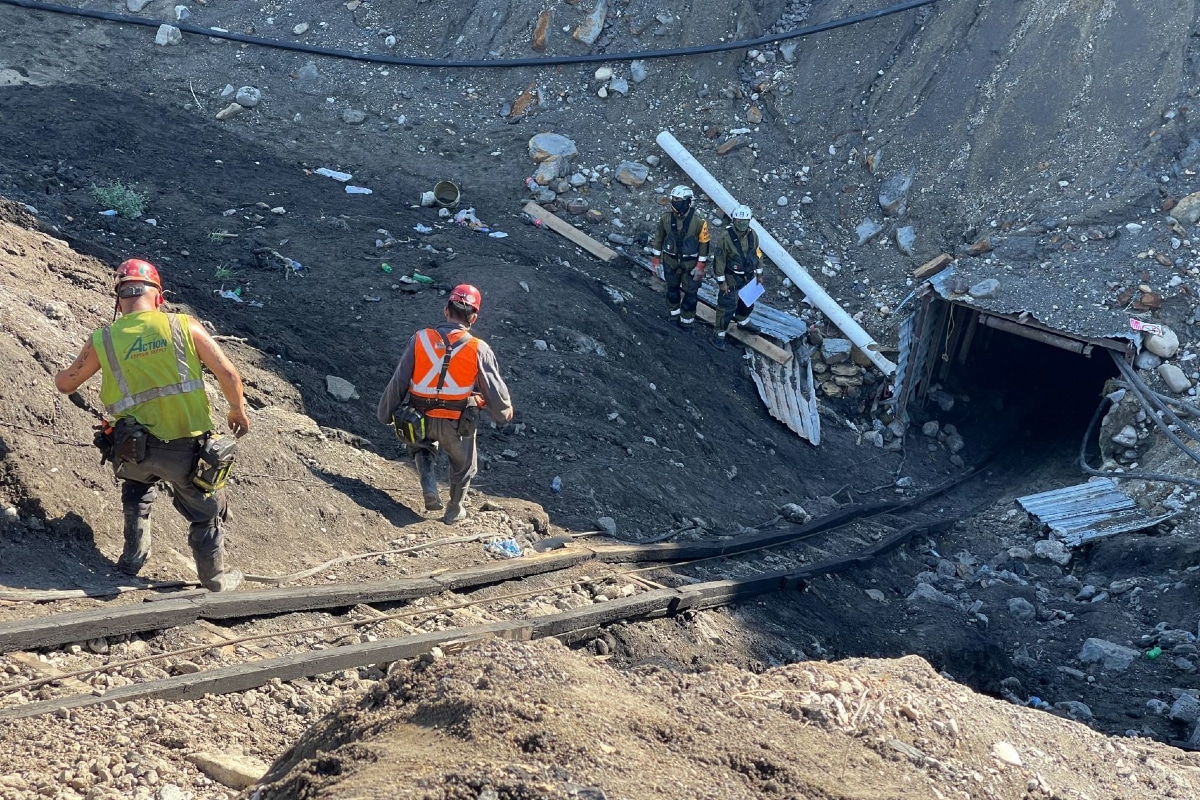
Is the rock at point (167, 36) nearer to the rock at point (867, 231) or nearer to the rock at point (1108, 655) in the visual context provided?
the rock at point (867, 231)

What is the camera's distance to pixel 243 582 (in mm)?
5719

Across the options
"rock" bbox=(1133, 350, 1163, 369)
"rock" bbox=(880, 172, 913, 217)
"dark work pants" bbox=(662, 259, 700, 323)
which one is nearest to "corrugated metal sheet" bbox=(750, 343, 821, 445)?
"dark work pants" bbox=(662, 259, 700, 323)

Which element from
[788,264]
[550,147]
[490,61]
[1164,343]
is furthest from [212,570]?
[490,61]

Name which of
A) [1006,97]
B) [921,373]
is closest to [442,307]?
[921,373]

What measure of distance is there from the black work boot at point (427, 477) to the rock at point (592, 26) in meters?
10.2

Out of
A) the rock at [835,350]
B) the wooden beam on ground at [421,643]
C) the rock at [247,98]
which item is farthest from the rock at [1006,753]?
the rock at [247,98]

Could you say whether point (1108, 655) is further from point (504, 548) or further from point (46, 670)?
point (46, 670)

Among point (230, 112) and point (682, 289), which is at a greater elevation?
point (230, 112)

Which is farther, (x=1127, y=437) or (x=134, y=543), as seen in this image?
(x=1127, y=437)

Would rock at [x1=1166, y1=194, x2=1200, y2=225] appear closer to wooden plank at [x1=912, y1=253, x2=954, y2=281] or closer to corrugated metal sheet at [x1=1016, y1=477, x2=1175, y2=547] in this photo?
wooden plank at [x1=912, y1=253, x2=954, y2=281]

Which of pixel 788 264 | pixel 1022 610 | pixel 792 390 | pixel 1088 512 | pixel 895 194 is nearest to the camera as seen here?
pixel 1022 610

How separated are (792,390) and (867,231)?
2866 millimetres

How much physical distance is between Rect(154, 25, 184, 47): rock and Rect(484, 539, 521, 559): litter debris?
37.6 feet

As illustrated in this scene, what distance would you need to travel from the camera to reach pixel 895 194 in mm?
14211
